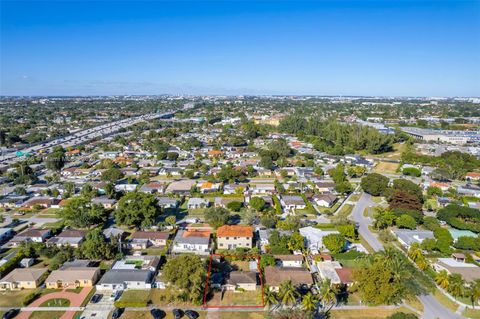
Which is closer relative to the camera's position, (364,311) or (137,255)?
(364,311)

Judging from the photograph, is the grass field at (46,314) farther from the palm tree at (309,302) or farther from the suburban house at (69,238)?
the palm tree at (309,302)

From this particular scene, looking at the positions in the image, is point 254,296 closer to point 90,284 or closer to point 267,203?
point 90,284

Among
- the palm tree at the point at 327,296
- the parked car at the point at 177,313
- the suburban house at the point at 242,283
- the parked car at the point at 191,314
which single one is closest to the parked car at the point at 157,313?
the parked car at the point at 177,313

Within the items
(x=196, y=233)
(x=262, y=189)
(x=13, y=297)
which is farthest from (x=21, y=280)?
(x=262, y=189)

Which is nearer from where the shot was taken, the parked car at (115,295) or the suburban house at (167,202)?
the parked car at (115,295)

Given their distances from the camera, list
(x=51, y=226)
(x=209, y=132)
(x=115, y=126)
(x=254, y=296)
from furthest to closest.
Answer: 1. (x=115, y=126)
2. (x=209, y=132)
3. (x=51, y=226)
4. (x=254, y=296)

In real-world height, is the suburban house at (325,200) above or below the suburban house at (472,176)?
below

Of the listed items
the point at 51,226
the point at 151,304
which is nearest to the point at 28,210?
the point at 51,226
